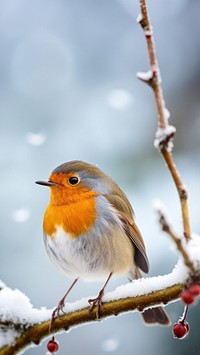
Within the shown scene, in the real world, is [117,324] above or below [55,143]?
below

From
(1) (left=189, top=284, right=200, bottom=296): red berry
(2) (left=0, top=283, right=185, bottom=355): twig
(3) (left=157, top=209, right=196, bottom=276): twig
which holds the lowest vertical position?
(2) (left=0, top=283, right=185, bottom=355): twig

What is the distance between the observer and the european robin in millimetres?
2200

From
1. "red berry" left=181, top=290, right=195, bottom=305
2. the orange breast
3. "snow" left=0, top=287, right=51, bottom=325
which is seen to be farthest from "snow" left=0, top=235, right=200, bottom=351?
the orange breast

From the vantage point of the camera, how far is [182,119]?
4371 millimetres

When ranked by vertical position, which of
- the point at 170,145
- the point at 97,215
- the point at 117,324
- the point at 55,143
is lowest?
the point at 117,324

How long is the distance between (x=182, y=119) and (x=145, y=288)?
305cm

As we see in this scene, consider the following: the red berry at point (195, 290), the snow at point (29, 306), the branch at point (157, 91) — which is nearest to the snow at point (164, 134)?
the branch at point (157, 91)

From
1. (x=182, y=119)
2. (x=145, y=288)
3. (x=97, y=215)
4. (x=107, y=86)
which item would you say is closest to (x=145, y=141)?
(x=182, y=119)

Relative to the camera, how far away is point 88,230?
2.21 meters

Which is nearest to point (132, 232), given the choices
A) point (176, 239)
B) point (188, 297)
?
point (188, 297)

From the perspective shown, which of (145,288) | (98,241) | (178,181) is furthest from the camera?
(98,241)

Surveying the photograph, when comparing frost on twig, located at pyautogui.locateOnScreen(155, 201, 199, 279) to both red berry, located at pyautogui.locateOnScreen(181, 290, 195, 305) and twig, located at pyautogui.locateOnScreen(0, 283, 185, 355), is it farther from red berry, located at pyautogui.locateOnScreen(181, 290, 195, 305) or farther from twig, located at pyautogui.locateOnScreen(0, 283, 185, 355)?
twig, located at pyautogui.locateOnScreen(0, 283, 185, 355)

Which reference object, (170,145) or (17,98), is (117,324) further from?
(170,145)

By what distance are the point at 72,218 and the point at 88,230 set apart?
75 millimetres
